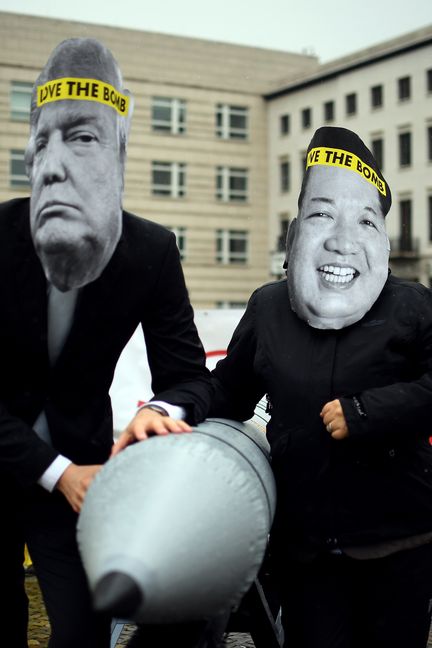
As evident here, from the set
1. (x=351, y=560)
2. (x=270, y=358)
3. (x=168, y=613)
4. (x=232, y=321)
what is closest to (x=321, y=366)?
(x=270, y=358)

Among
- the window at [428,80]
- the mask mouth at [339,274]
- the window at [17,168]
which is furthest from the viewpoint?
the window at [17,168]

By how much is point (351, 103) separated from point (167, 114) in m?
8.54

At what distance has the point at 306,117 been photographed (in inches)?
1870

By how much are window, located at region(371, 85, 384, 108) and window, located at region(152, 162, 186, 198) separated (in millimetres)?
9373

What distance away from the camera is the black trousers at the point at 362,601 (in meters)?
3.12

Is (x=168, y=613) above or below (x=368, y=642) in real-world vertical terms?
above

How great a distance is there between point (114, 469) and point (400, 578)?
110 cm

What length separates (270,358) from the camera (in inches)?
130

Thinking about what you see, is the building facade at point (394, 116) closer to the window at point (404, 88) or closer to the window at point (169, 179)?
the window at point (404, 88)

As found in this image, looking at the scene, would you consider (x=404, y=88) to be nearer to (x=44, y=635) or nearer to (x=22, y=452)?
(x=44, y=635)

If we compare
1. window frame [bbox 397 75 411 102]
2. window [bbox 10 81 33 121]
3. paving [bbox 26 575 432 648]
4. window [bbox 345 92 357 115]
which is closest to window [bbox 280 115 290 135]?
window [bbox 345 92 357 115]

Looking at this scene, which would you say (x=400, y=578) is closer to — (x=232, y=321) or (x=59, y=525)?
(x=59, y=525)

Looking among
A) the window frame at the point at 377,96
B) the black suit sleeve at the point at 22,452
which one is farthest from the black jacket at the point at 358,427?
the window frame at the point at 377,96

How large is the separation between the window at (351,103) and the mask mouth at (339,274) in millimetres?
43251
